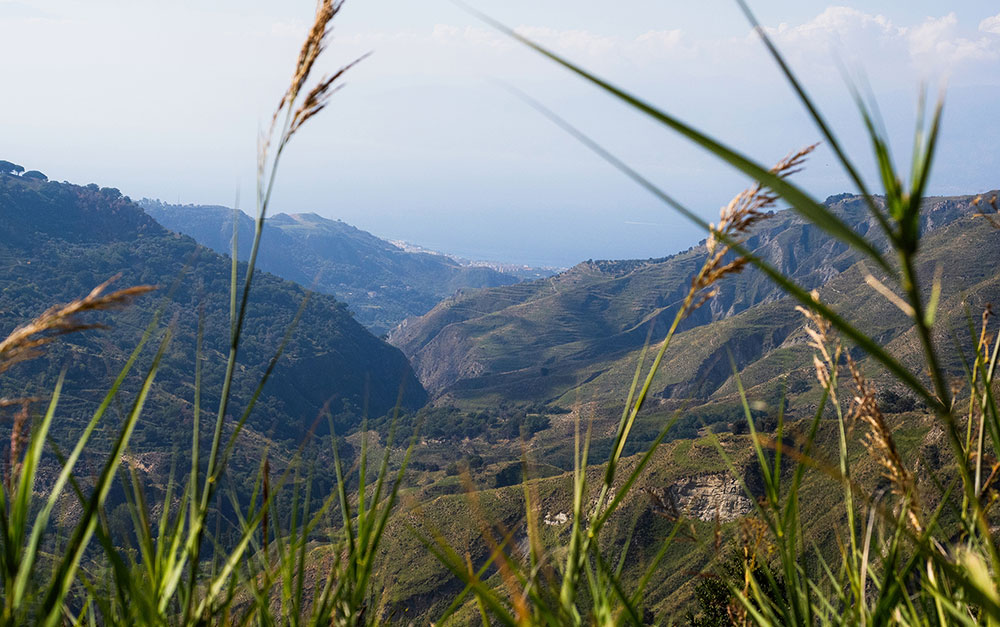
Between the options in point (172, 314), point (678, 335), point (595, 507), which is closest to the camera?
point (595, 507)

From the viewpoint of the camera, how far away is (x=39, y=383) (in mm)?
79250

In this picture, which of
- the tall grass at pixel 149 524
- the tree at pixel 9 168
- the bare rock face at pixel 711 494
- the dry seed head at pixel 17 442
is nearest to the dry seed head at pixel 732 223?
the tall grass at pixel 149 524

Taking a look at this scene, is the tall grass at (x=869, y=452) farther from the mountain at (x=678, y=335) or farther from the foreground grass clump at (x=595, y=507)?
the mountain at (x=678, y=335)

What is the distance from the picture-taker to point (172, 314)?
114 metres

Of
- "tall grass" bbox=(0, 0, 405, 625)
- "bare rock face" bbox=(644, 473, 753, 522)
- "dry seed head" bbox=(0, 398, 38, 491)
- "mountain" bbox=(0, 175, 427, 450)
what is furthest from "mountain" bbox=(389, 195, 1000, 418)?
"dry seed head" bbox=(0, 398, 38, 491)

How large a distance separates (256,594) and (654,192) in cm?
112

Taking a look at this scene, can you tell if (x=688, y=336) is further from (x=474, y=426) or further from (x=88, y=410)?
(x=88, y=410)

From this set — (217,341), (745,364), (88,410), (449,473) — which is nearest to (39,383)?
(88,410)

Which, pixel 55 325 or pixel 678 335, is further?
pixel 678 335

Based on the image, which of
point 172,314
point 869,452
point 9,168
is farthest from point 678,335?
point 9,168

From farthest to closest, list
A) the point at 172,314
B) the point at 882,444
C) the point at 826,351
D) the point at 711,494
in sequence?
the point at 172,314 < the point at 711,494 < the point at 826,351 < the point at 882,444

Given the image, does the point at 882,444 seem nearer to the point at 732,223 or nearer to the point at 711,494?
the point at 732,223

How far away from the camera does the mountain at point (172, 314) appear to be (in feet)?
355

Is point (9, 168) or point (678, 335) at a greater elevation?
point (9, 168)
